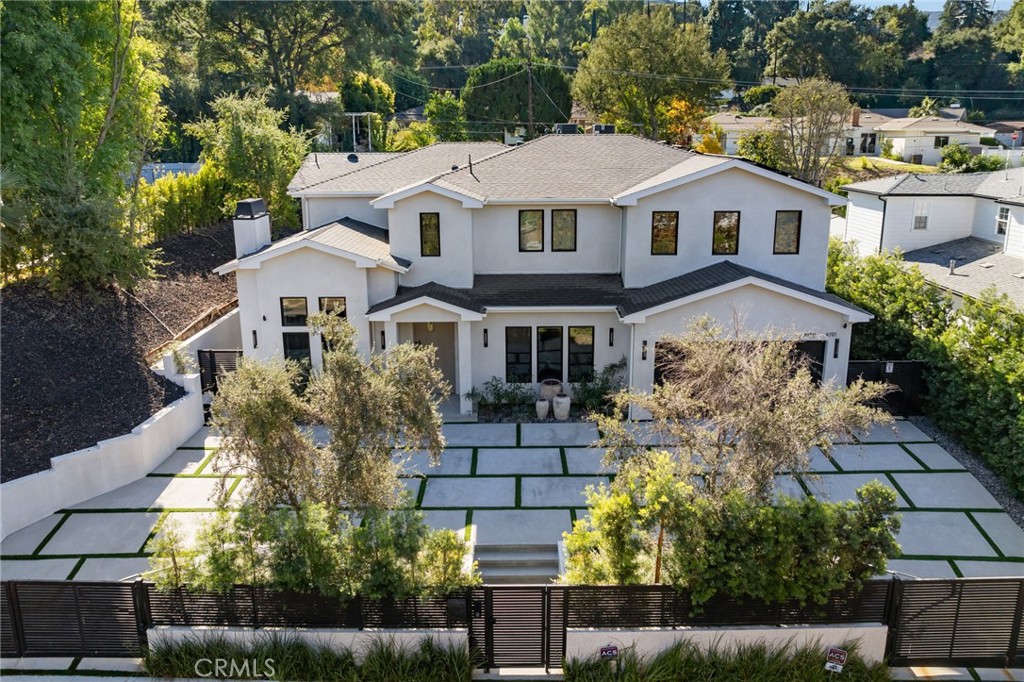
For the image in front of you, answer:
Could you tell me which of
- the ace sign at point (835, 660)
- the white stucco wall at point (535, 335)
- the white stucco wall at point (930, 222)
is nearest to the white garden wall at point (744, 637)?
the ace sign at point (835, 660)

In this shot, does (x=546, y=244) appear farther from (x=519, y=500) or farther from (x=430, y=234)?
(x=519, y=500)

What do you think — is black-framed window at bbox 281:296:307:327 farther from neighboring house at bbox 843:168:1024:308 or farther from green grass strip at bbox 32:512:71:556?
neighboring house at bbox 843:168:1024:308

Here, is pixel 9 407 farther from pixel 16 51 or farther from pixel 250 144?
pixel 250 144

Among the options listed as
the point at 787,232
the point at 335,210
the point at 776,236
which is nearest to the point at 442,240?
the point at 335,210

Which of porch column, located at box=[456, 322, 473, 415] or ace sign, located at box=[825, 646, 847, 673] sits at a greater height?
porch column, located at box=[456, 322, 473, 415]

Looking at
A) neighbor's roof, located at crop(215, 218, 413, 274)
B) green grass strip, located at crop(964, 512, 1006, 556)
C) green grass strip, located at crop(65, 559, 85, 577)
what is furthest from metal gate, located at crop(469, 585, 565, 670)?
neighbor's roof, located at crop(215, 218, 413, 274)

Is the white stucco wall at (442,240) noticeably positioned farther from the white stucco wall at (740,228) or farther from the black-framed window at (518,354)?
the white stucco wall at (740,228)
